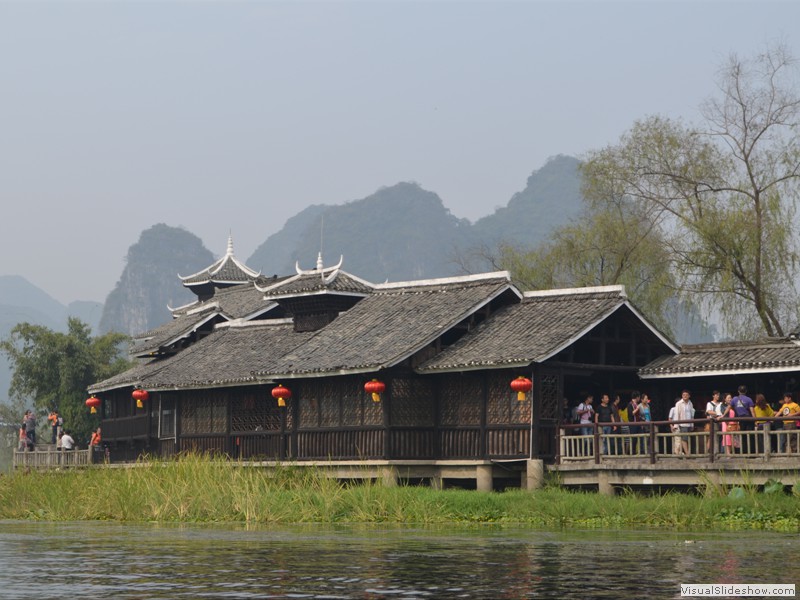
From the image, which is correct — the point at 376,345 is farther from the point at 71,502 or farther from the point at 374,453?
the point at 71,502

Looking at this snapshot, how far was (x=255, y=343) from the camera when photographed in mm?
38219

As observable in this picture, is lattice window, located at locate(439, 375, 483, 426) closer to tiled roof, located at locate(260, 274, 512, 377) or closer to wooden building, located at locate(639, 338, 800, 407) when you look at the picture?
tiled roof, located at locate(260, 274, 512, 377)

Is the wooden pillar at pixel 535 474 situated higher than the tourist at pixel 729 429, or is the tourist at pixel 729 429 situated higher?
the tourist at pixel 729 429

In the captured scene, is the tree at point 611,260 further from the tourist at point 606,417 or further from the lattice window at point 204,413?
the lattice window at point 204,413

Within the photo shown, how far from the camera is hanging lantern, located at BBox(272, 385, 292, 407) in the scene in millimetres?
33406

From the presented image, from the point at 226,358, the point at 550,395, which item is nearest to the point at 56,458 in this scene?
the point at 226,358

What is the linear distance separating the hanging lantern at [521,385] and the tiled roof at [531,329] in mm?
391

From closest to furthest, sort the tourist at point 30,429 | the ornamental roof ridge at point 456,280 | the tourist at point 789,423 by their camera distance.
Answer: the tourist at point 789,423
the ornamental roof ridge at point 456,280
the tourist at point 30,429

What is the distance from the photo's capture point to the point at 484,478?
30078 mm

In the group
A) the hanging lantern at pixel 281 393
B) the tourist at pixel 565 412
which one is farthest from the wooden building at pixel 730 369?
the hanging lantern at pixel 281 393

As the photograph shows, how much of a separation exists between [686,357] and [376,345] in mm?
6651

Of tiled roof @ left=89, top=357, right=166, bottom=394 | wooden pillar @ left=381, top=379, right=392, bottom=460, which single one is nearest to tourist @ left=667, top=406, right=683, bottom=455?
wooden pillar @ left=381, top=379, right=392, bottom=460

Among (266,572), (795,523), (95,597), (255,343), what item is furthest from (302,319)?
(95,597)

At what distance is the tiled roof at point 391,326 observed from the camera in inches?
1233
